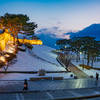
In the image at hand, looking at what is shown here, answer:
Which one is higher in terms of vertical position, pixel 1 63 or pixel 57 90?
pixel 1 63

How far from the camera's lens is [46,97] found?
9766 mm

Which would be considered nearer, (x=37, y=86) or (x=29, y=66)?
(x=37, y=86)

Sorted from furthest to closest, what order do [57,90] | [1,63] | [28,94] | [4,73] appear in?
[1,63], [4,73], [57,90], [28,94]

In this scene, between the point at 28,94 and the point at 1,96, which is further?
the point at 28,94

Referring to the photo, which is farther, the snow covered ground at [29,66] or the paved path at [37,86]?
the snow covered ground at [29,66]

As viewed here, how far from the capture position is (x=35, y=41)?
194 feet

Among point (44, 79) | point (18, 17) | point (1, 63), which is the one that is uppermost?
point (18, 17)

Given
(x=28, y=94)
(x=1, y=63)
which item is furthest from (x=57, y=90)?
(x=1, y=63)

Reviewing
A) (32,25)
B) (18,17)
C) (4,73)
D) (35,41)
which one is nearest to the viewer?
(4,73)

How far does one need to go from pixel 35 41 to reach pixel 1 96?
1991 inches

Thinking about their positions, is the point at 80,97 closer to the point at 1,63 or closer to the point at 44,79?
the point at 44,79

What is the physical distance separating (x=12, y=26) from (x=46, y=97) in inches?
1068

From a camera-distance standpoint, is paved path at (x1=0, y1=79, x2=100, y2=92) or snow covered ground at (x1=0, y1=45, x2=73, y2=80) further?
snow covered ground at (x1=0, y1=45, x2=73, y2=80)

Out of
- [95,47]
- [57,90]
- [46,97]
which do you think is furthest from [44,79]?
[95,47]
